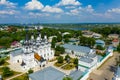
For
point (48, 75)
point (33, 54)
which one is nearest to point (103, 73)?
point (48, 75)

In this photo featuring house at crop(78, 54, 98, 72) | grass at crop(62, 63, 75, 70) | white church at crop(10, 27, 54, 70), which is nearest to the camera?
house at crop(78, 54, 98, 72)

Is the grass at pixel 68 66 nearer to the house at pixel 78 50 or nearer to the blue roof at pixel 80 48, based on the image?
the house at pixel 78 50

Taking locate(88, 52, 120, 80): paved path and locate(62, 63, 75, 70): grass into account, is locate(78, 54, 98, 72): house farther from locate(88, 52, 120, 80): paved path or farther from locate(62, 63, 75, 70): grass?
locate(62, 63, 75, 70): grass

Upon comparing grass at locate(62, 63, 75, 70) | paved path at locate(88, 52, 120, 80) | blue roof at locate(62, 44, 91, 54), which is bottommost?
paved path at locate(88, 52, 120, 80)

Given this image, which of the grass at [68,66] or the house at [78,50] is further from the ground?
the house at [78,50]

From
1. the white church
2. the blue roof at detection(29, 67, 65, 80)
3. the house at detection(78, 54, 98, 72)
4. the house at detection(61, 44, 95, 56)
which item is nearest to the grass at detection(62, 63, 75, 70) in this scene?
the house at detection(78, 54, 98, 72)

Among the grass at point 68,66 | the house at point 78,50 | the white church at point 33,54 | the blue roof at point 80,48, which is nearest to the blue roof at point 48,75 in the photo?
the grass at point 68,66

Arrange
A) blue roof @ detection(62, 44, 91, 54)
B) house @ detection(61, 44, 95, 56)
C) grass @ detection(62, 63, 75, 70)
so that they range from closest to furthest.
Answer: grass @ detection(62, 63, 75, 70) → house @ detection(61, 44, 95, 56) → blue roof @ detection(62, 44, 91, 54)

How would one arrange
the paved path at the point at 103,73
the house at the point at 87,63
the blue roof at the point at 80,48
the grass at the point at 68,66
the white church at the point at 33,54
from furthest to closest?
the blue roof at the point at 80,48
the grass at the point at 68,66
the white church at the point at 33,54
the house at the point at 87,63
the paved path at the point at 103,73

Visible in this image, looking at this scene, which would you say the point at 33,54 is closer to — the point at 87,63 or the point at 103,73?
the point at 87,63
